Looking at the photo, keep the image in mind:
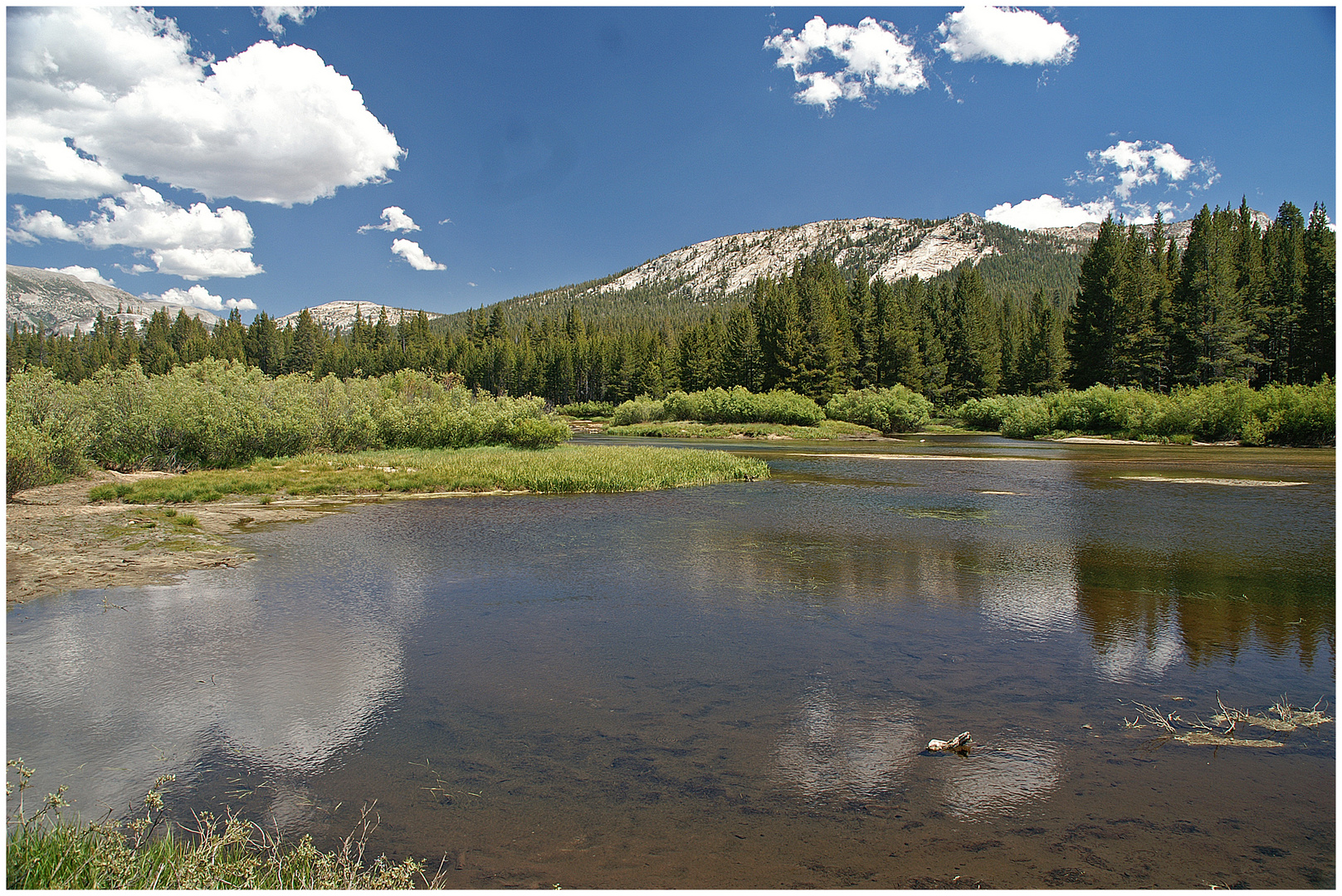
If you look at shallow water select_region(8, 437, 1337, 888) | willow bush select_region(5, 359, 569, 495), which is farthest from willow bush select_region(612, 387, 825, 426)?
shallow water select_region(8, 437, 1337, 888)

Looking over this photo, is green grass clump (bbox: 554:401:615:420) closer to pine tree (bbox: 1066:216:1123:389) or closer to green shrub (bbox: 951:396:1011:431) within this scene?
green shrub (bbox: 951:396:1011:431)

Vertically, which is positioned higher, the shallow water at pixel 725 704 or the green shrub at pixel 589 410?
the green shrub at pixel 589 410

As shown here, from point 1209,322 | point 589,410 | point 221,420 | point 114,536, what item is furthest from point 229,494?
point 589,410

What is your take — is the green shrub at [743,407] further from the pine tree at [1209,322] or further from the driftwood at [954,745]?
the driftwood at [954,745]

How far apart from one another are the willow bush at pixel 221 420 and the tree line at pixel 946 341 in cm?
203

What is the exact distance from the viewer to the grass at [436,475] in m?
23.2

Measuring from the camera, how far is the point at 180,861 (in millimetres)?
4488

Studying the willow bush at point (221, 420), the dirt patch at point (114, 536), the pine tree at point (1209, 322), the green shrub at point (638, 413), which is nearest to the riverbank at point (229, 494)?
the dirt patch at point (114, 536)

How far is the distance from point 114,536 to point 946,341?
86789mm

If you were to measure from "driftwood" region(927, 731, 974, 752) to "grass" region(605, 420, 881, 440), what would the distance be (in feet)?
202

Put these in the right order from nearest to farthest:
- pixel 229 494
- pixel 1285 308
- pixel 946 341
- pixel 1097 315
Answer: pixel 229 494 < pixel 1285 308 < pixel 1097 315 < pixel 946 341

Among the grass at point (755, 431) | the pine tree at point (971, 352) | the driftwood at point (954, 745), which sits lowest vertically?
the driftwood at point (954, 745)

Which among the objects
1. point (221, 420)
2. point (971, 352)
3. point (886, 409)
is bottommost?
point (886, 409)

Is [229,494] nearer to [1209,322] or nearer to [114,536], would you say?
[114,536]
